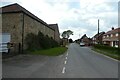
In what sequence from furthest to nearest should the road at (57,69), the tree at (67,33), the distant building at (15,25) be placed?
1. the tree at (67,33)
2. the distant building at (15,25)
3. the road at (57,69)

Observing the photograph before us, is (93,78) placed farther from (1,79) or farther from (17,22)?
(17,22)

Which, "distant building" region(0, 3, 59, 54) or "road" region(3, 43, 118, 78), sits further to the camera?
"distant building" region(0, 3, 59, 54)

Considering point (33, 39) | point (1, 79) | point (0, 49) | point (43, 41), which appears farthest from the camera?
point (43, 41)

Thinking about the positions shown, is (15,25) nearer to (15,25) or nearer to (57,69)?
(15,25)

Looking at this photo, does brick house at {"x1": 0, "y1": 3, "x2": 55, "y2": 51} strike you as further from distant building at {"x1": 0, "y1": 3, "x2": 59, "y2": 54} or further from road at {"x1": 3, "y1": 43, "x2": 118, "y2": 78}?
road at {"x1": 3, "y1": 43, "x2": 118, "y2": 78}

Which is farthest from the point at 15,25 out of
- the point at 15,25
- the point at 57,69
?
the point at 57,69

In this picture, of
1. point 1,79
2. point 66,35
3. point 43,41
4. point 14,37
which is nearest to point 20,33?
point 14,37

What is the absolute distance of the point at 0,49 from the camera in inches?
967

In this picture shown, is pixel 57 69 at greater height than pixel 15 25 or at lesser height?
lesser

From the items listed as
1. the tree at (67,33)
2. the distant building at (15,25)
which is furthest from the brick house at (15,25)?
the tree at (67,33)

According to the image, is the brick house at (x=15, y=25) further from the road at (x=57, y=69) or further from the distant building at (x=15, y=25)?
the road at (x=57, y=69)

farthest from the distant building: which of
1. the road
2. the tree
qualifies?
the tree

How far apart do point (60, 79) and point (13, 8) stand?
24.7m

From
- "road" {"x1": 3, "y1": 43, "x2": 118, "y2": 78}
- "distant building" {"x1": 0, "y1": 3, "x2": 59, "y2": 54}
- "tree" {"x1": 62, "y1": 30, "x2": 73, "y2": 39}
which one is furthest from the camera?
"tree" {"x1": 62, "y1": 30, "x2": 73, "y2": 39}
